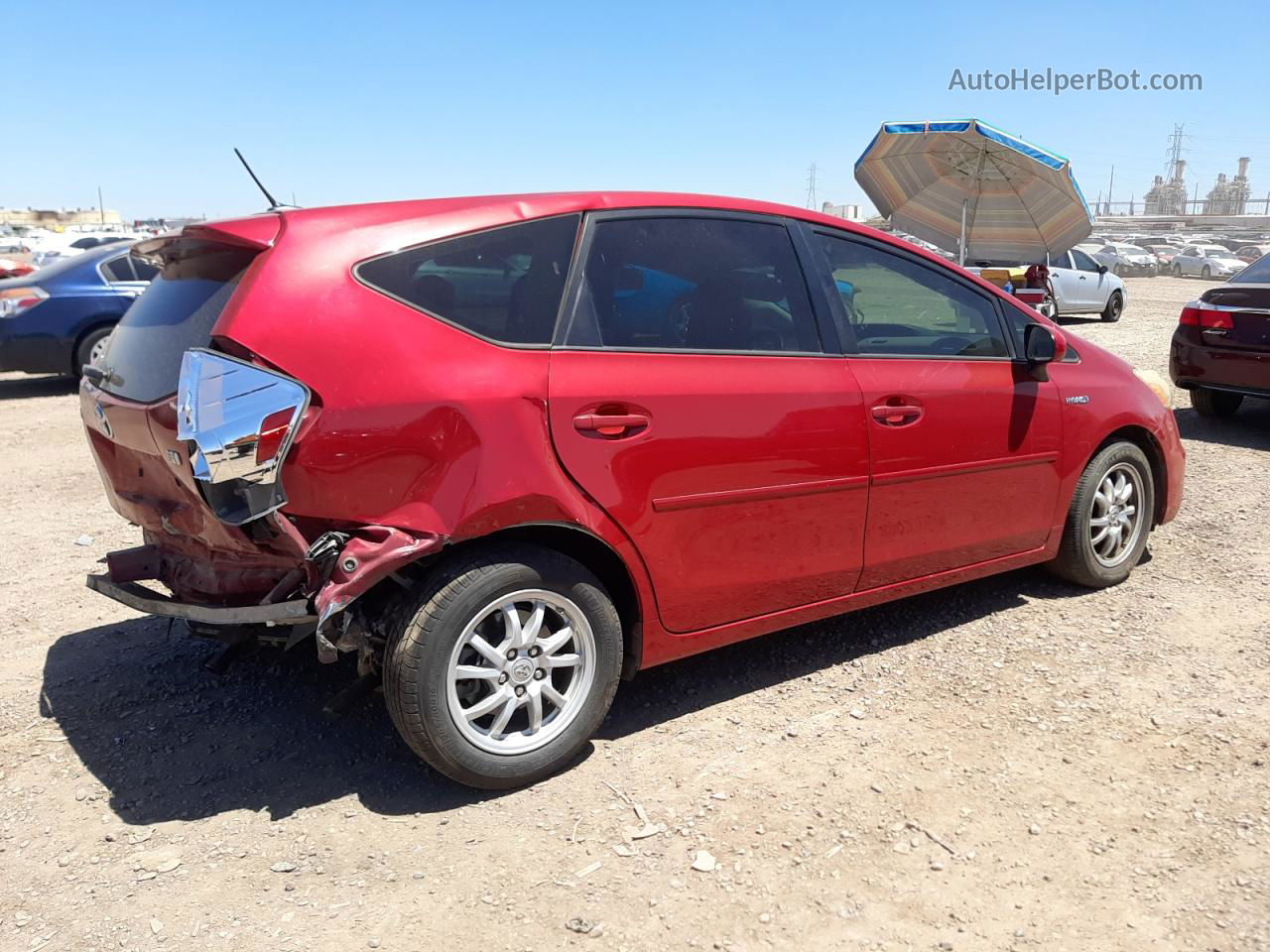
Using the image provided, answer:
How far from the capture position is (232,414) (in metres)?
2.57

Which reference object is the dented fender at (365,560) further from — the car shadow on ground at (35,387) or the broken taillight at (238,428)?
the car shadow on ground at (35,387)

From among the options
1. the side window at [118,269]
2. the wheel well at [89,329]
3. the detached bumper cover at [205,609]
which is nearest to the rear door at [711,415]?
the detached bumper cover at [205,609]

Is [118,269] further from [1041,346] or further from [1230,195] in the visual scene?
[1230,195]

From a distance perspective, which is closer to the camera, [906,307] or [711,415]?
[711,415]

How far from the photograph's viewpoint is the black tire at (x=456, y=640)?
9.11 ft

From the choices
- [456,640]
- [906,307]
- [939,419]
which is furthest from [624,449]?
[906,307]

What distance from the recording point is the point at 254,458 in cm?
257

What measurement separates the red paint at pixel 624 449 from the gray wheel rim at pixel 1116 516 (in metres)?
0.56

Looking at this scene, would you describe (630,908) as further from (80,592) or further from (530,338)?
(80,592)

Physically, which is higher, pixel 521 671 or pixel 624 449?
pixel 624 449

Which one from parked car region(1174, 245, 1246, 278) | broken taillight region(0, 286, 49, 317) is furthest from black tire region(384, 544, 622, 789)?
parked car region(1174, 245, 1246, 278)

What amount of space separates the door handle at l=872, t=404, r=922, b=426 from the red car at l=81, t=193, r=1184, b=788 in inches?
0.4

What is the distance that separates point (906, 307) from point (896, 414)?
0.57 metres

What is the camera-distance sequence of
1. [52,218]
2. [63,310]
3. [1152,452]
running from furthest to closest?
[52,218] → [63,310] → [1152,452]
